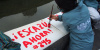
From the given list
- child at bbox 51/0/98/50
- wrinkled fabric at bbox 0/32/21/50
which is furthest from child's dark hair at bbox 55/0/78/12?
wrinkled fabric at bbox 0/32/21/50

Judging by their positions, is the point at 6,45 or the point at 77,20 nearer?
the point at 6,45

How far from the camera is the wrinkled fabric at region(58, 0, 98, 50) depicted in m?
1.22

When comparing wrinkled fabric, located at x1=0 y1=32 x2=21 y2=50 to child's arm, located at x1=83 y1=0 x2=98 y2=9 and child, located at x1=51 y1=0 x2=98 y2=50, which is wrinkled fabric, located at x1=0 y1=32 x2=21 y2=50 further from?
child's arm, located at x1=83 y1=0 x2=98 y2=9

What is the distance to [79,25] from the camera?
1250 millimetres

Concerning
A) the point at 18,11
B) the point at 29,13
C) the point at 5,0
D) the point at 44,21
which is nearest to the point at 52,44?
the point at 44,21

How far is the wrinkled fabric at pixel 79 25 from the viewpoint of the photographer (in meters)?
1.22

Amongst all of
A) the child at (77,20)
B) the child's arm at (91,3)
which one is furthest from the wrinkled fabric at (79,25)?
the child's arm at (91,3)

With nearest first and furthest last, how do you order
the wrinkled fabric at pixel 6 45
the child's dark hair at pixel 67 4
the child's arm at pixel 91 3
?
the wrinkled fabric at pixel 6 45
the child's dark hair at pixel 67 4
the child's arm at pixel 91 3

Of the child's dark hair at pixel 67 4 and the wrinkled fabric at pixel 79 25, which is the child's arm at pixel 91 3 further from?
the child's dark hair at pixel 67 4

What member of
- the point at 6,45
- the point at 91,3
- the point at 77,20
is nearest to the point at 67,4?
the point at 77,20

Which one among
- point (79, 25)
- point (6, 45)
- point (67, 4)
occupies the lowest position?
point (6, 45)

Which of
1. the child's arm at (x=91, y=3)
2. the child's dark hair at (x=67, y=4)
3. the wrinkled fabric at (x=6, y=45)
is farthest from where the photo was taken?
the child's arm at (x=91, y=3)

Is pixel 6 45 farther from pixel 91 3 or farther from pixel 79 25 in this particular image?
pixel 91 3

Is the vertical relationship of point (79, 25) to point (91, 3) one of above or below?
below
